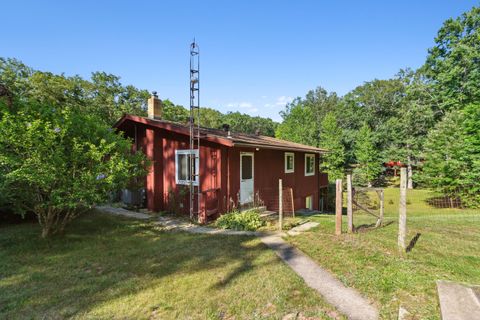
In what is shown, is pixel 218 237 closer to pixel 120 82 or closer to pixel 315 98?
pixel 120 82

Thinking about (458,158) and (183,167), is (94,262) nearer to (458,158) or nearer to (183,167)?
(183,167)

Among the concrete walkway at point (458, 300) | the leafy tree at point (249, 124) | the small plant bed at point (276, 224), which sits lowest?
the small plant bed at point (276, 224)

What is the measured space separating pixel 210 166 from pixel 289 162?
15.3 ft

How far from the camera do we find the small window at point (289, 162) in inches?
439

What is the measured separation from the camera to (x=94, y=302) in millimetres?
3203

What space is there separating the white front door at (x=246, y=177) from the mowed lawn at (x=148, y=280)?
283 centimetres

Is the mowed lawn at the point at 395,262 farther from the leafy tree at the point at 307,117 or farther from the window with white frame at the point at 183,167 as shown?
the leafy tree at the point at 307,117

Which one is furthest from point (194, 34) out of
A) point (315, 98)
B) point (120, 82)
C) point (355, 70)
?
point (315, 98)

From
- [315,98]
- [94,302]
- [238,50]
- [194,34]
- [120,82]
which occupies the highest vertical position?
[315,98]

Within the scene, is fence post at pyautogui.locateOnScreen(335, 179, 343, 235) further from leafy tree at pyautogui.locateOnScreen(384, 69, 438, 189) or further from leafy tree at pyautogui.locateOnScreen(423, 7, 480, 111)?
leafy tree at pyautogui.locateOnScreen(384, 69, 438, 189)

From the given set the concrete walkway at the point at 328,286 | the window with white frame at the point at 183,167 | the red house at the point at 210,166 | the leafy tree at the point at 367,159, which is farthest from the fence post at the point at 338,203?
the leafy tree at the point at 367,159

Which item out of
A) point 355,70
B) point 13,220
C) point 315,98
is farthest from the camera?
point 315,98

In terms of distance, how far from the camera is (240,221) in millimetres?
6980

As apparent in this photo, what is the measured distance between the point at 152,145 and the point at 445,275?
29.9ft
